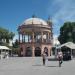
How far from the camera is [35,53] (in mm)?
90062

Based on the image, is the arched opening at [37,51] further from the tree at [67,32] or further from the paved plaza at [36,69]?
the paved plaza at [36,69]

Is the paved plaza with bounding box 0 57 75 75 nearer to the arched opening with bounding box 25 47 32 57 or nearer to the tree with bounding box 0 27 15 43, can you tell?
the arched opening with bounding box 25 47 32 57

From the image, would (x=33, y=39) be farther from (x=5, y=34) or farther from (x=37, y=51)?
(x=5, y=34)

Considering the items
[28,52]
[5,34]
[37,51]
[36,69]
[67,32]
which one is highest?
[5,34]

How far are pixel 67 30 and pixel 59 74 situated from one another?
76.2 m

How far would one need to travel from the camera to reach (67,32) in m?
95.1

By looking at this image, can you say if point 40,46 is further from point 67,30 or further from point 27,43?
point 67,30

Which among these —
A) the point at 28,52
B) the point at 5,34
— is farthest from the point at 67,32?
the point at 5,34

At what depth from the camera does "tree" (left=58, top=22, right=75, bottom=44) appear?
305ft

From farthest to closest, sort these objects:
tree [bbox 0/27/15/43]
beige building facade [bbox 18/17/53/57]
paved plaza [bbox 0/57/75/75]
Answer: tree [bbox 0/27/15/43], beige building facade [bbox 18/17/53/57], paved plaza [bbox 0/57/75/75]

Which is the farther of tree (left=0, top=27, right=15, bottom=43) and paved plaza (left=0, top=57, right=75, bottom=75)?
tree (left=0, top=27, right=15, bottom=43)

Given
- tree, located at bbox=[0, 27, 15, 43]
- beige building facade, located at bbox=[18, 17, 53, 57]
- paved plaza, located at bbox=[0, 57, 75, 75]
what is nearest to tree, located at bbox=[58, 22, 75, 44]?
beige building facade, located at bbox=[18, 17, 53, 57]

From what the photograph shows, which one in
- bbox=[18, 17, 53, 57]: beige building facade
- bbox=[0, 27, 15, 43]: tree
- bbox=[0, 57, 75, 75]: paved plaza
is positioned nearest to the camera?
bbox=[0, 57, 75, 75]: paved plaza

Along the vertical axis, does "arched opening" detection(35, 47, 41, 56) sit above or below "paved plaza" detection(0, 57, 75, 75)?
above
